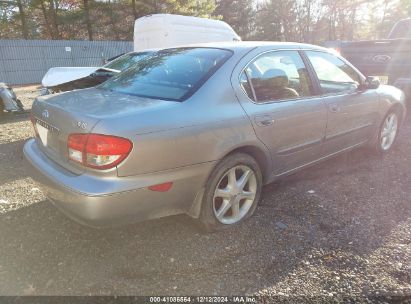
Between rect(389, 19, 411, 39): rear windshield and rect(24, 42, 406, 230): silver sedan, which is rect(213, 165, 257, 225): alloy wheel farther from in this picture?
rect(389, 19, 411, 39): rear windshield

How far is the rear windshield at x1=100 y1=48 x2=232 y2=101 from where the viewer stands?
288cm

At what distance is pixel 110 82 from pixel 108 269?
1793 mm

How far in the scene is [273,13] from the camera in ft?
130

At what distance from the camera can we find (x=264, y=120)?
10.3 feet

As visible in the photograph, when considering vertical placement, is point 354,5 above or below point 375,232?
above

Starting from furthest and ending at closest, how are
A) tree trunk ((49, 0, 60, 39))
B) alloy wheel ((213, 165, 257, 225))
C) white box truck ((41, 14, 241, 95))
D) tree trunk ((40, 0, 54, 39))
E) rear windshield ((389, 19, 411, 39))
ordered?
tree trunk ((49, 0, 60, 39)) < tree trunk ((40, 0, 54, 39)) < white box truck ((41, 14, 241, 95)) < rear windshield ((389, 19, 411, 39)) < alloy wheel ((213, 165, 257, 225))

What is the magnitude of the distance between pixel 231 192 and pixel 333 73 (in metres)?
2.02

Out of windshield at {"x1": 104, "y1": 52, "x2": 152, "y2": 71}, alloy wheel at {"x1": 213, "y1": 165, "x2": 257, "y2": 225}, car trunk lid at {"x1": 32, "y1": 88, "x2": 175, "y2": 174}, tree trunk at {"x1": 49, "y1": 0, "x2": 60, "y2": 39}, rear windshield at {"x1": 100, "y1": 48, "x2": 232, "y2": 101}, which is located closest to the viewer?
car trunk lid at {"x1": 32, "y1": 88, "x2": 175, "y2": 174}

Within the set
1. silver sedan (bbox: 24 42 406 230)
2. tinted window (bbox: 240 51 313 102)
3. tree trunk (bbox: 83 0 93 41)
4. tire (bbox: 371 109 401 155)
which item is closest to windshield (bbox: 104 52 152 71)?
silver sedan (bbox: 24 42 406 230)

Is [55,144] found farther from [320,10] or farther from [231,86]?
[320,10]

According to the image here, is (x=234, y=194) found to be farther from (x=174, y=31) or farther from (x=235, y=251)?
(x=174, y=31)

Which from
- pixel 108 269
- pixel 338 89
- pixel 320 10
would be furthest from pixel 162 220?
pixel 320 10

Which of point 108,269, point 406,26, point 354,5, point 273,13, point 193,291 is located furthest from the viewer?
point 354,5

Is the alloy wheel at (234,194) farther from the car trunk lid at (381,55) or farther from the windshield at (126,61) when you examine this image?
the car trunk lid at (381,55)
